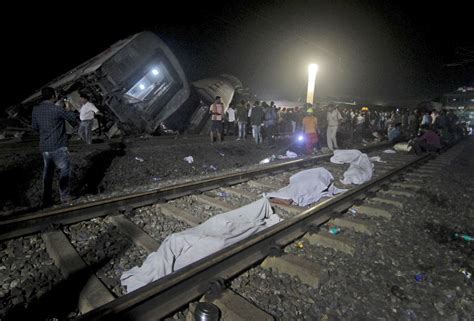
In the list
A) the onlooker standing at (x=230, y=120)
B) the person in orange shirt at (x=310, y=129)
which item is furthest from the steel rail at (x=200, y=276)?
the onlooker standing at (x=230, y=120)

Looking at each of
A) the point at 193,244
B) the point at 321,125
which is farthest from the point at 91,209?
the point at 321,125

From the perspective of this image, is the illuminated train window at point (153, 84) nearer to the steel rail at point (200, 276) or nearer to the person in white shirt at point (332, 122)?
the person in white shirt at point (332, 122)

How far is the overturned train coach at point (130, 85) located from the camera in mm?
9969

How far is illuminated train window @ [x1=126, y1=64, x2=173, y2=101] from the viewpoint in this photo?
1134 cm

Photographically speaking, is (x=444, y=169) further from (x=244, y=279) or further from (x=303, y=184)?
(x=244, y=279)

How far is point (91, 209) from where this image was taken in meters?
3.98

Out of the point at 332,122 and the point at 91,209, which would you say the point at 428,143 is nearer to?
the point at 332,122

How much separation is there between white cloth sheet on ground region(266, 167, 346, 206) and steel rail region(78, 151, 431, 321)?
2.85 ft

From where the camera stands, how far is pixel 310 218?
3688 mm

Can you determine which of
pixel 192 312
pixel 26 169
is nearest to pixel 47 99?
pixel 26 169

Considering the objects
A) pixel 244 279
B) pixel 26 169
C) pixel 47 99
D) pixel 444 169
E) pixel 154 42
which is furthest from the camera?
pixel 154 42

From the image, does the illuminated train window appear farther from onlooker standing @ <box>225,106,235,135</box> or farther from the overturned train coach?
onlooker standing @ <box>225,106,235,135</box>

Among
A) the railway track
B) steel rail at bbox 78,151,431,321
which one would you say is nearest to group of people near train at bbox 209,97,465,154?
the railway track

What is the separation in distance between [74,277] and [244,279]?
152 centimetres
